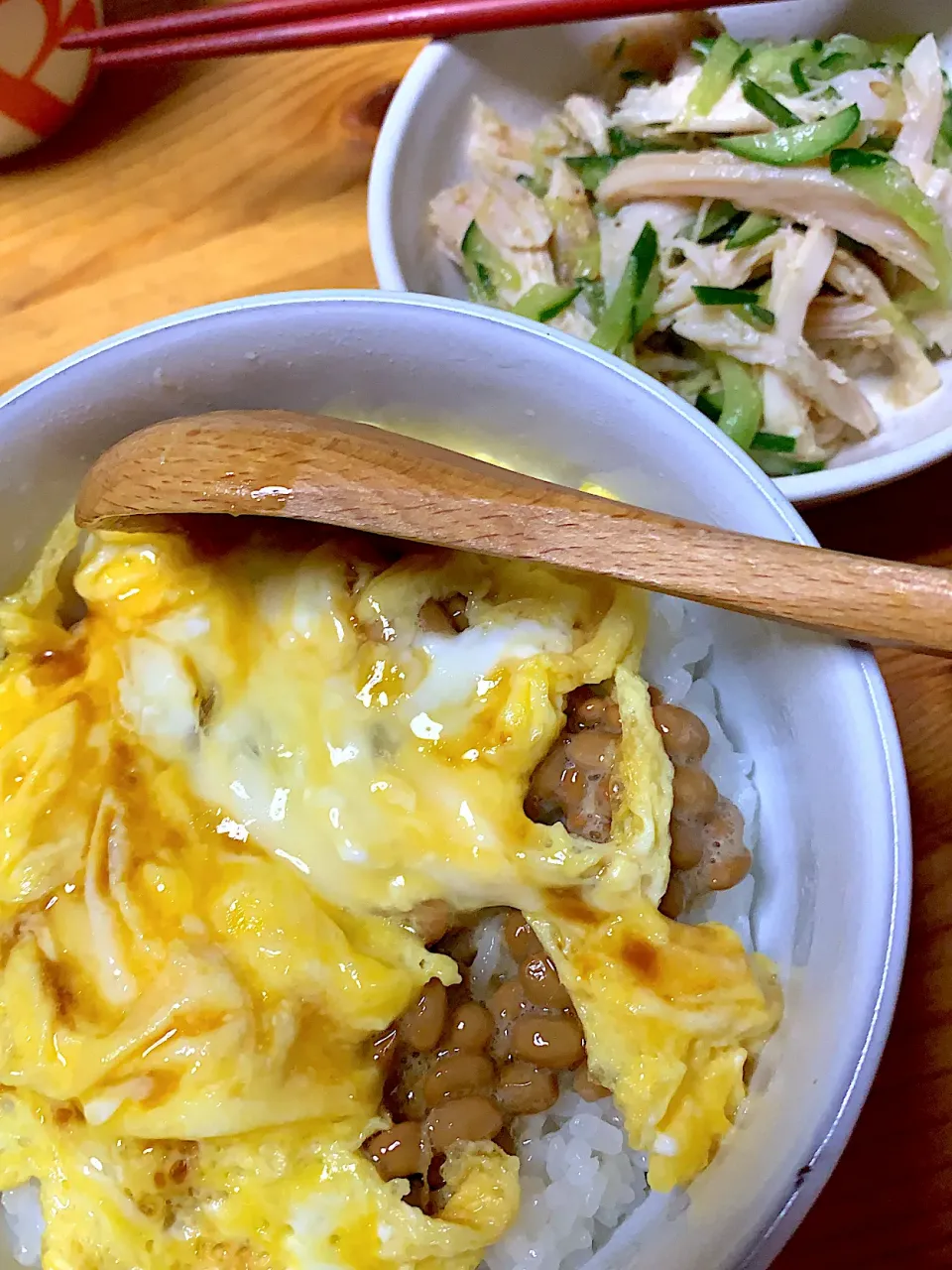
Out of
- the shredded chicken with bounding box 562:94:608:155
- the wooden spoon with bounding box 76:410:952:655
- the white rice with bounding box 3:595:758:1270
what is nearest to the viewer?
the wooden spoon with bounding box 76:410:952:655

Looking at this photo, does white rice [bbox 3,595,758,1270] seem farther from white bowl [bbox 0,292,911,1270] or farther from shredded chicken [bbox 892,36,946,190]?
shredded chicken [bbox 892,36,946,190]

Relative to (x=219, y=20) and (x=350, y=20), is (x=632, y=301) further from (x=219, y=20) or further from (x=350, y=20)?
(x=219, y=20)

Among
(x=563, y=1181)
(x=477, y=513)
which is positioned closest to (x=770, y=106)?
(x=477, y=513)

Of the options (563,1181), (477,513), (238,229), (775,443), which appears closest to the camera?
(477,513)

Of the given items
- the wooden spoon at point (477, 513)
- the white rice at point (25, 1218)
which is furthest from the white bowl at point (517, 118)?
the white rice at point (25, 1218)

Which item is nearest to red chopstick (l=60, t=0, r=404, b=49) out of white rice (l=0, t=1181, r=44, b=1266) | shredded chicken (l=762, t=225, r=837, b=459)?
shredded chicken (l=762, t=225, r=837, b=459)

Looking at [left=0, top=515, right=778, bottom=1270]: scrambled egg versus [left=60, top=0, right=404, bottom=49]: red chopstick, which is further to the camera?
[left=60, top=0, right=404, bottom=49]: red chopstick

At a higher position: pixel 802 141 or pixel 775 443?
pixel 802 141
